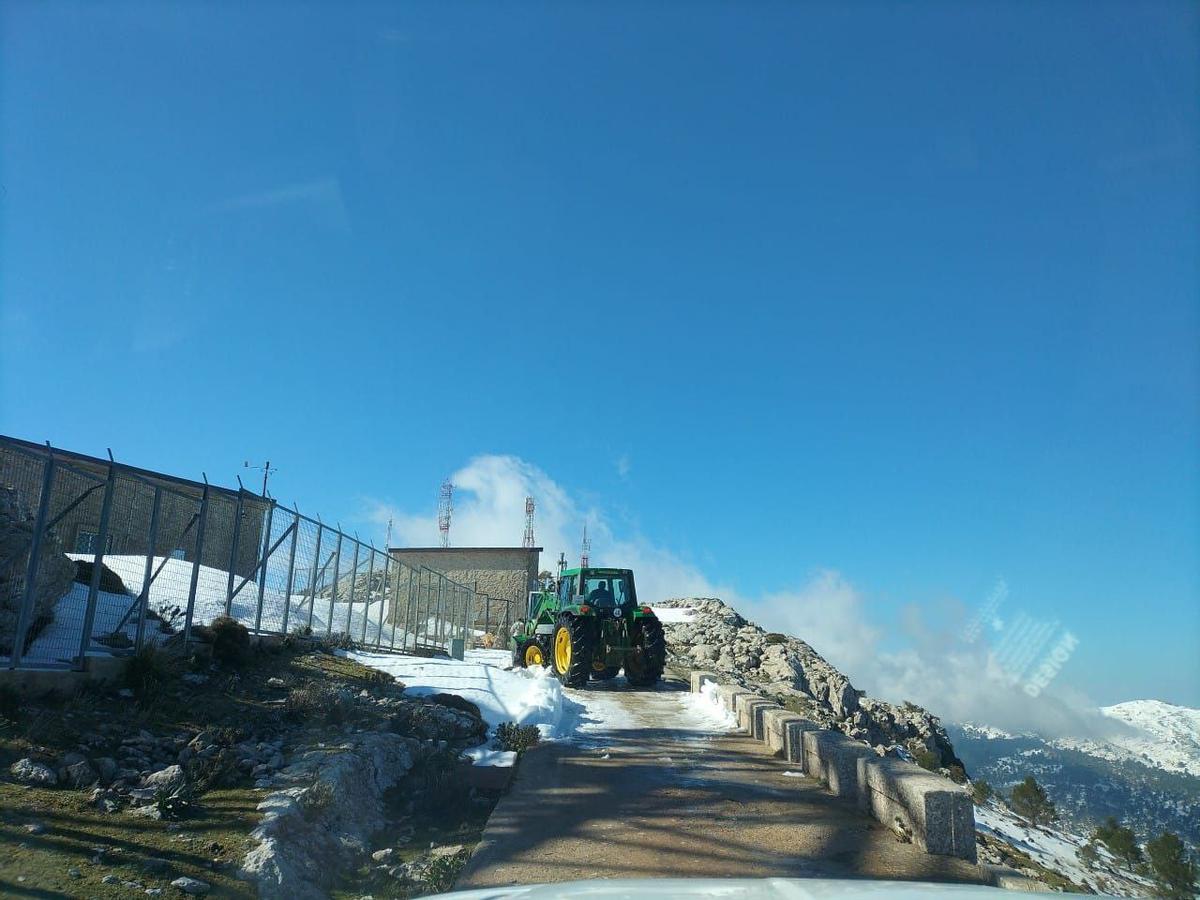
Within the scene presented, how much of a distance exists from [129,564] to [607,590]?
11.4 m

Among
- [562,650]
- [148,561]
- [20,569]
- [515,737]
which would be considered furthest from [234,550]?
[562,650]

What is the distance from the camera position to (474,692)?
495 inches

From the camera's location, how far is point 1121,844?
18.1 m

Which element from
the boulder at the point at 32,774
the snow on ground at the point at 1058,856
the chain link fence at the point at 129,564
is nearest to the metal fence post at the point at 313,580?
the chain link fence at the point at 129,564

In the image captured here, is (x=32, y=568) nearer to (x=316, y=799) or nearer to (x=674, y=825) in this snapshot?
(x=316, y=799)

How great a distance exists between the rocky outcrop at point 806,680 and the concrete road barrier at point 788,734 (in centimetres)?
842

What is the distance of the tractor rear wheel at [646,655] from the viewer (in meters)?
18.2

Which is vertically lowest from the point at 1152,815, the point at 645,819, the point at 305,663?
the point at 1152,815

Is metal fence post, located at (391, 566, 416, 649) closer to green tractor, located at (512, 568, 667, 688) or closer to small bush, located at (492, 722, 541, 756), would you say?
green tractor, located at (512, 568, 667, 688)

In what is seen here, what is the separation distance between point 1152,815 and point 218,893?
49.8m

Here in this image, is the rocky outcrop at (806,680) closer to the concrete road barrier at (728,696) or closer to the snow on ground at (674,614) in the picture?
the snow on ground at (674,614)

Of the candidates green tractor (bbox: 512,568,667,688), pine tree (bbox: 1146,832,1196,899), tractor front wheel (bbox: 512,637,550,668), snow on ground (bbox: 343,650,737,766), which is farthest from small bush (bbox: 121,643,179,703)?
pine tree (bbox: 1146,832,1196,899)

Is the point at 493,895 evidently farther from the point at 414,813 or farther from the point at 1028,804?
the point at 1028,804

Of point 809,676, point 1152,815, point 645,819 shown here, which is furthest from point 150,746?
point 1152,815
